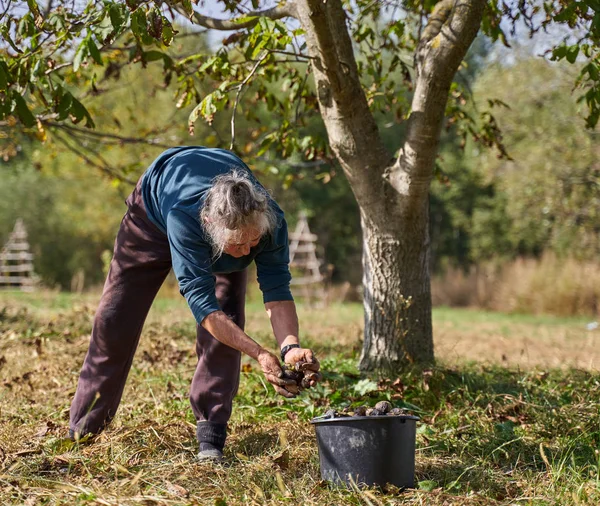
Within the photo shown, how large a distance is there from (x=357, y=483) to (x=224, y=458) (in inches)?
28.8

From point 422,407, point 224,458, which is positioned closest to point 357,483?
point 224,458

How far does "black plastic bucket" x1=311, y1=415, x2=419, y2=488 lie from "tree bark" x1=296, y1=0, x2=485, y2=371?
163 cm

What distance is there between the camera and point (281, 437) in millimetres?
2818

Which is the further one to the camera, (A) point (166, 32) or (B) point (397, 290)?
(B) point (397, 290)

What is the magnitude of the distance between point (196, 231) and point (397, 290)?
1.97 metres

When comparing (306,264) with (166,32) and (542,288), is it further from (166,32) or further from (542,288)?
(166,32)

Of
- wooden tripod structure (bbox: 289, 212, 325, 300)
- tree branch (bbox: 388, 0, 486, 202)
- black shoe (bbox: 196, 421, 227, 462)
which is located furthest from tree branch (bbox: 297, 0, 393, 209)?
wooden tripod structure (bbox: 289, 212, 325, 300)

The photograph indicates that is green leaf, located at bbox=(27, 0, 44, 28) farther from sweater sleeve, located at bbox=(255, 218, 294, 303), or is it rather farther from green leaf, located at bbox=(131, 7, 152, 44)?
sweater sleeve, located at bbox=(255, 218, 294, 303)

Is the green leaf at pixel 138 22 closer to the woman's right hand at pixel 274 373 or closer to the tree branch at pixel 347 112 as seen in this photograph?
the tree branch at pixel 347 112

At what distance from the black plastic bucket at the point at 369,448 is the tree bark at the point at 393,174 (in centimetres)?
163

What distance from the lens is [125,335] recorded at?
135 inches

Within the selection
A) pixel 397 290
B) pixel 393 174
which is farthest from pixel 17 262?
pixel 393 174

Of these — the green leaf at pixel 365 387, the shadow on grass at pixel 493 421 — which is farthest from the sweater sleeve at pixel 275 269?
the green leaf at pixel 365 387

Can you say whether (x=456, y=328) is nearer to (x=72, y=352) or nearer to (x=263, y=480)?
(x=72, y=352)
